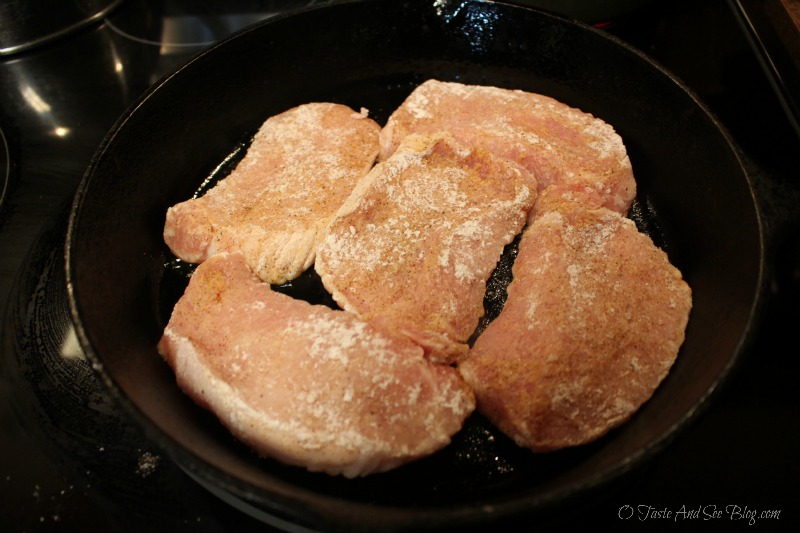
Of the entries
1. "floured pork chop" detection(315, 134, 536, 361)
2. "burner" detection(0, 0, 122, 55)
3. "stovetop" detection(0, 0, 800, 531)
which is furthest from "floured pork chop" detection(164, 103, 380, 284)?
"burner" detection(0, 0, 122, 55)

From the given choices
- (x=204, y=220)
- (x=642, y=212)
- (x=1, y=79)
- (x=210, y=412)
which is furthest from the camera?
(x=1, y=79)

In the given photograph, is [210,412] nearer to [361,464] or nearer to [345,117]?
[361,464]

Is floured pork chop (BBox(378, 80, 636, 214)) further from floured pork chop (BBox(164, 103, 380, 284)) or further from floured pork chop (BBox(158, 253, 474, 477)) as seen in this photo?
floured pork chop (BBox(158, 253, 474, 477))

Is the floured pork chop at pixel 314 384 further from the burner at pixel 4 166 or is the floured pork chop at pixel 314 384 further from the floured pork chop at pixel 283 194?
the burner at pixel 4 166

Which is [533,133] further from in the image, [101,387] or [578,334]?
[101,387]

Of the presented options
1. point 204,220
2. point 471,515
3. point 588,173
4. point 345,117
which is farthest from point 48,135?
point 471,515

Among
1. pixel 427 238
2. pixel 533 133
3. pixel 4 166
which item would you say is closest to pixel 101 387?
pixel 427 238

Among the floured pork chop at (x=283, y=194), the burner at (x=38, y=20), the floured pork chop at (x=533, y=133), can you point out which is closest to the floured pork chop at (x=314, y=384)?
the floured pork chop at (x=283, y=194)
